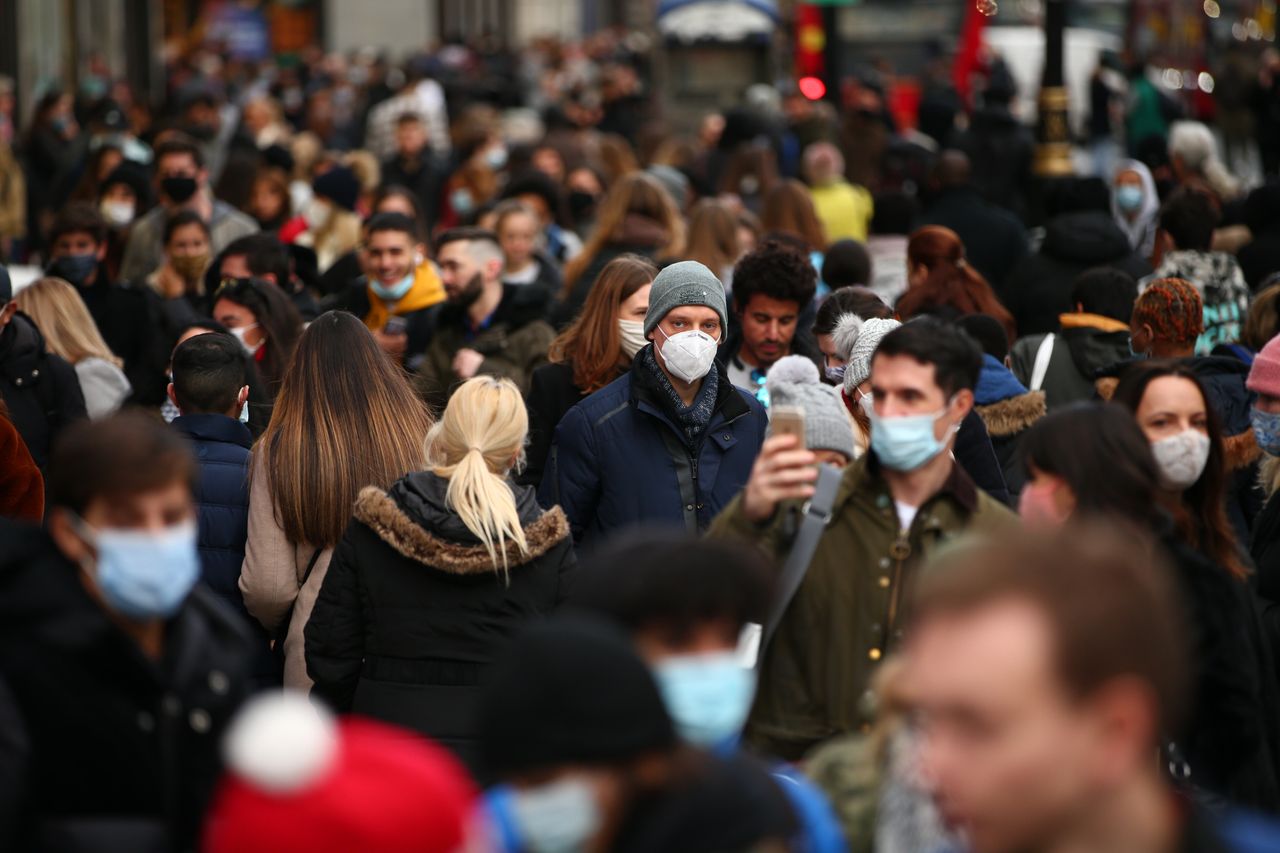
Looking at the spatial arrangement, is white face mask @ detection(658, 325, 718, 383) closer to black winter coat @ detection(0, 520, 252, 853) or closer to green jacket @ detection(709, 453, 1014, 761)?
green jacket @ detection(709, 453, 1014, 761)

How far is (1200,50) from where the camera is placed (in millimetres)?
36875

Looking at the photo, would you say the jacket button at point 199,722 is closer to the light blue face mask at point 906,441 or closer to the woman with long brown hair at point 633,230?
the light blue face mask at point 906,441

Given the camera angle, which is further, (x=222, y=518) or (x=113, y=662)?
(x=222, y=518)

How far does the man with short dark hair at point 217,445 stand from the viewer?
6.34m

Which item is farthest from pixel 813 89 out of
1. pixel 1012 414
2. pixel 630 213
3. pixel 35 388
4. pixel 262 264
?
pixel 1012 414

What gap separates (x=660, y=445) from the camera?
6.63m

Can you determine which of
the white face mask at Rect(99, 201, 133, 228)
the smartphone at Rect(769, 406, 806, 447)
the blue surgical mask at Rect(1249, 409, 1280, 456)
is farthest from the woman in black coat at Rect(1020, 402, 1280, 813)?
the white face mask at Rect(99, 201, 133, 228)

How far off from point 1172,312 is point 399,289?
392 cm

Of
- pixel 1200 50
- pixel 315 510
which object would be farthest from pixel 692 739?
pixel 1200 50

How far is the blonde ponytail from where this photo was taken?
546cm

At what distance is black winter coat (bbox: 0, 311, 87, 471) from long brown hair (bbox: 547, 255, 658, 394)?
1.97 metres

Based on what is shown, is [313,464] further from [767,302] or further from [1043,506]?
[1043,506]

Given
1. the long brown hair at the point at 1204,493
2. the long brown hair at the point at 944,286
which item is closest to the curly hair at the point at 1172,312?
the long brown hair at the point at 944,286

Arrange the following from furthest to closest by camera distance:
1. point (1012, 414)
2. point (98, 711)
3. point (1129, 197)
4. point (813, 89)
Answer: point (813, 89) < point (1129, 197) < point (1012, 414) < point (98, 711)
